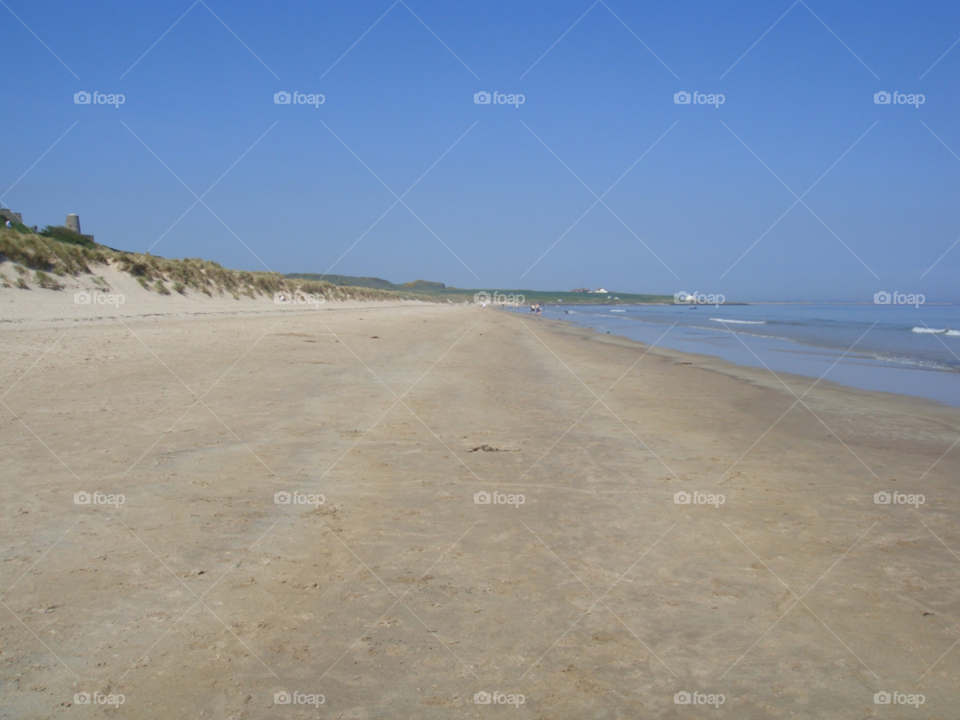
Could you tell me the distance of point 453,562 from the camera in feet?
13.6

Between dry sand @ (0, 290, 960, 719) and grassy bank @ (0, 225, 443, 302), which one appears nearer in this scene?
dry sand @ (0, 290, 960, 719)

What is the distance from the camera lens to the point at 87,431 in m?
6.59

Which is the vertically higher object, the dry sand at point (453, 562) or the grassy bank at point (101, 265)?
the grassy bank at point (101, 265)

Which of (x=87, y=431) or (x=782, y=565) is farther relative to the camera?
(x=87, y=431)

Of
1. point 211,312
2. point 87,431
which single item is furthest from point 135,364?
point 211,312

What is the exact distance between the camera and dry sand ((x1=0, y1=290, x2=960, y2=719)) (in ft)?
9.59

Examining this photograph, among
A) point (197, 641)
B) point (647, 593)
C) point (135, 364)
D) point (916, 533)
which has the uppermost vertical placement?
point (135, 364)

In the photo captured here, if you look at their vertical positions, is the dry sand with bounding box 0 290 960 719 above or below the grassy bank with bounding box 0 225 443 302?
below

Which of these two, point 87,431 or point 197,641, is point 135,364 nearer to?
point 87,431

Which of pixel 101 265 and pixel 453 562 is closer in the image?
pixel 453 562

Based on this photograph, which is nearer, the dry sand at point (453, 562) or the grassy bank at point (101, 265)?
the dry sand at point (453, 562)

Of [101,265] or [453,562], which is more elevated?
[101,265]

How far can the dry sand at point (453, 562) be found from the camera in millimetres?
2922

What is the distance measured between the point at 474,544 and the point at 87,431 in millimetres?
4475
